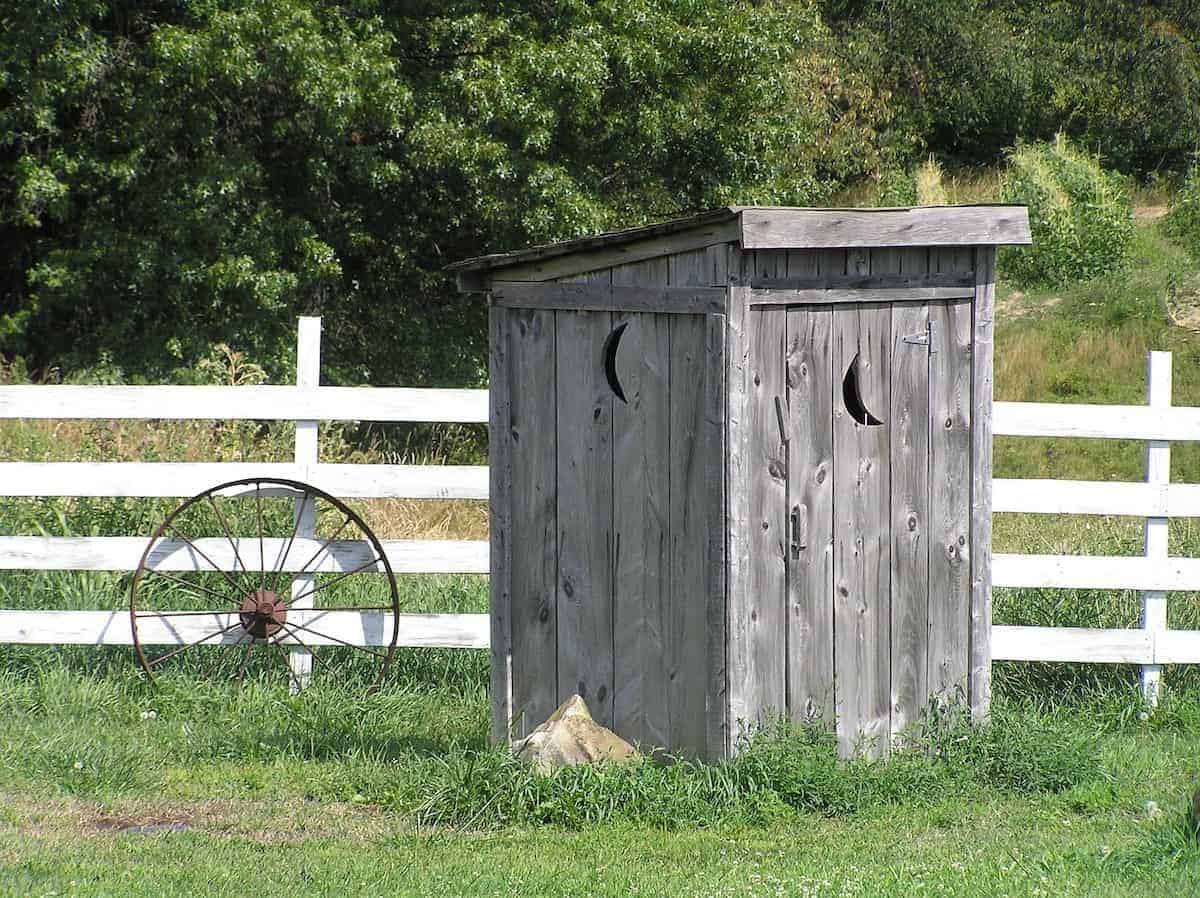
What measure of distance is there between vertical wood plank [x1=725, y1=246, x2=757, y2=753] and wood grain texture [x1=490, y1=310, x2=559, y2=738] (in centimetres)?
87

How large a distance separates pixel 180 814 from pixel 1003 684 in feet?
13.2

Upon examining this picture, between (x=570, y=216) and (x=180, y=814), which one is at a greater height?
(x=570, y=216)

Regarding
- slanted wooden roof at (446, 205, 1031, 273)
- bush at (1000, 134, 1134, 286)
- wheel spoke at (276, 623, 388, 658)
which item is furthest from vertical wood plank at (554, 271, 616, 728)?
bush at (1000, 134, 1134, 286)

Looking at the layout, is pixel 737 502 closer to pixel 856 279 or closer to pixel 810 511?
pixel 810 511

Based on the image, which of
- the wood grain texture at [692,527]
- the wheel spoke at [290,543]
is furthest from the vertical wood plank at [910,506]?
the wheel spoke at [290,543]

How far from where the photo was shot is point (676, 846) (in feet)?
15.3

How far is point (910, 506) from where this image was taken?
17.8 ft

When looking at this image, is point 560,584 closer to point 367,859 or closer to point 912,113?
point 367,859

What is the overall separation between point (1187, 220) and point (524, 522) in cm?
1762

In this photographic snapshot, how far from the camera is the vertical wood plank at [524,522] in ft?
18.2

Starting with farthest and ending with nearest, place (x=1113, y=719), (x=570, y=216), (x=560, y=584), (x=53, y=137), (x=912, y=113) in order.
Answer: (x=912, y=113) → (x=53, y=137) → (x=570, y=216) → (x=1113, y=719) → (x=560, y=584)

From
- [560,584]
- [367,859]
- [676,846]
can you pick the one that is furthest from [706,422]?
[367,859]

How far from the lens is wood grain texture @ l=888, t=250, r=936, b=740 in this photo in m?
5.37

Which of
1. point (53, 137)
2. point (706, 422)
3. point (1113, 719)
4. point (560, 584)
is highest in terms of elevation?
point (53, 137)
